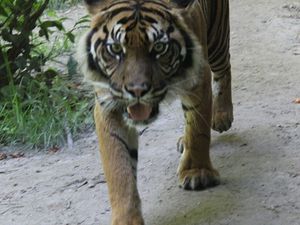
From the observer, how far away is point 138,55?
11.5 feet

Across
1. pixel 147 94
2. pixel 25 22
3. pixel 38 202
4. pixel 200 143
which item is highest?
pixel 25 22

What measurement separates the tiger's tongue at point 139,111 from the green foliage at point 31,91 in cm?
188

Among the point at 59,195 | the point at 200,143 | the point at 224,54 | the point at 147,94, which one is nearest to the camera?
the point at 147,94

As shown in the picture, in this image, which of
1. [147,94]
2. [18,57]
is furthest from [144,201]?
[18,57]

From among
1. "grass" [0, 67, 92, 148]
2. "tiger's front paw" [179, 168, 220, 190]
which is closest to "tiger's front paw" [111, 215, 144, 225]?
"tiger's front paw" [179, 168, 220, 190]

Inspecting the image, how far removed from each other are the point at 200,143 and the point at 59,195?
2.93ft

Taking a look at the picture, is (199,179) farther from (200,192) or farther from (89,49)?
(89,49)

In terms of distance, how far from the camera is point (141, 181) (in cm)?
454

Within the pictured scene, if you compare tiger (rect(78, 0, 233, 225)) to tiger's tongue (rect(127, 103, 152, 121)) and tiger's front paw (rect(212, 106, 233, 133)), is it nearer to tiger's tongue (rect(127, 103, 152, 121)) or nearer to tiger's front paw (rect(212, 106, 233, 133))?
tiger's tongue (rect(127, 103, 152, 121))

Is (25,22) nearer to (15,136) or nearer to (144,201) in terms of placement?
(15,136)

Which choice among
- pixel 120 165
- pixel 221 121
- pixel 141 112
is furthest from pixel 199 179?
pixel 221 121

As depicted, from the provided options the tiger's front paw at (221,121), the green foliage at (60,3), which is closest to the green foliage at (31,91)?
the tiger's front paw at (221,121)

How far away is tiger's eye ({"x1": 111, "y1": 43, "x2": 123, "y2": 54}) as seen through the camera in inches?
140

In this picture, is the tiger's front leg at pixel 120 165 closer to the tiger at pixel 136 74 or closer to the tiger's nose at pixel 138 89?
the tiger at pixel 136 74
